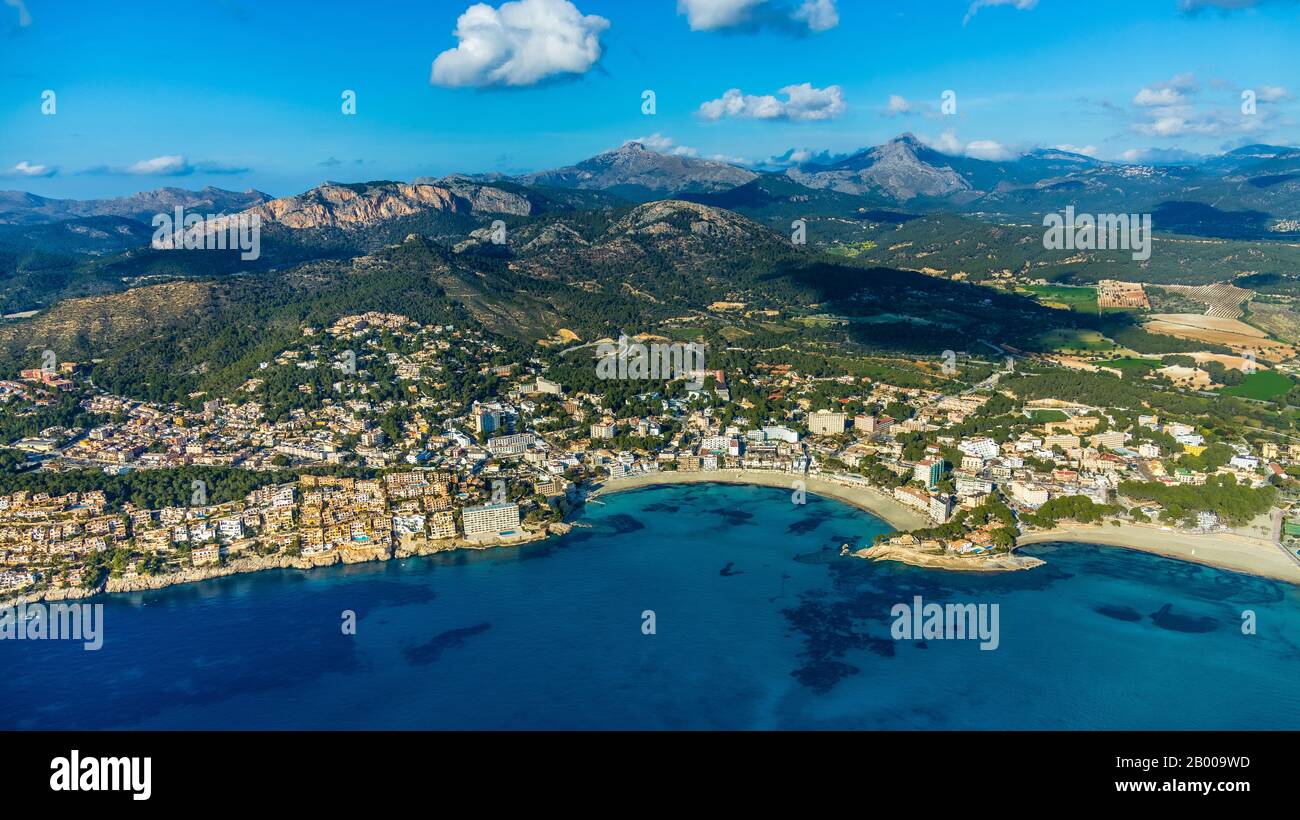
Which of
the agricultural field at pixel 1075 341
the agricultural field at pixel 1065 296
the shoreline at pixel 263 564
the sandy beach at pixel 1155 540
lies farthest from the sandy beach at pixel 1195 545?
the agricultural field at pixel 1065 296

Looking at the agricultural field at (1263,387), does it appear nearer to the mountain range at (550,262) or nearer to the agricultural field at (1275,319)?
the agricultural field at (1275,319)

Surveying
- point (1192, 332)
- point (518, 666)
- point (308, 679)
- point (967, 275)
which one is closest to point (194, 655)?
point (308, 679)

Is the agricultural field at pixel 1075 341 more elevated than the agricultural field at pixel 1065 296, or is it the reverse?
the agricultural field at pixel 1065 296

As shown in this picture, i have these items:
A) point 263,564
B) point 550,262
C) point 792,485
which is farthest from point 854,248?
point 263,564

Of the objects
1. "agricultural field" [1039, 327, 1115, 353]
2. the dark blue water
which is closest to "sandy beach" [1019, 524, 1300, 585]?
the dark blue water

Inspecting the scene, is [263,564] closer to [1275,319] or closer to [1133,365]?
[1133,365]

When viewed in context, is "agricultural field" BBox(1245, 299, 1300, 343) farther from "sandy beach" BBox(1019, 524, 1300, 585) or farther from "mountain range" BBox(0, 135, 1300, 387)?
"sandy beach" BBox(1019, 524, 1300, 585)
